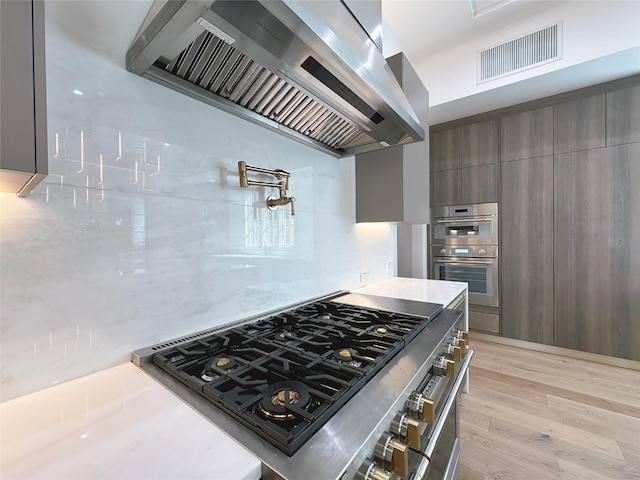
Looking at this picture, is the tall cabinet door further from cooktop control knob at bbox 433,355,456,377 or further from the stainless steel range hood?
cooktop control knob at bbox 433,355,456,377

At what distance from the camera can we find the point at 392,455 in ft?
1.74

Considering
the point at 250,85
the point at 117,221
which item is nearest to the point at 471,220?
the point at 250,85

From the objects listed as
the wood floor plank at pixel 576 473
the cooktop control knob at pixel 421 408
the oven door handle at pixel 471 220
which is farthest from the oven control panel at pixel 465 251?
the cooktop control knob at pixel 421 408

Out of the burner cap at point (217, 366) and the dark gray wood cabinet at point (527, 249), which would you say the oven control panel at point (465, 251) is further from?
the burner cap at point (217, 366)

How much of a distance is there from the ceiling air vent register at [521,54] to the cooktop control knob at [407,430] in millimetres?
2973

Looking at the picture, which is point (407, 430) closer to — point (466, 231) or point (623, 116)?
point (466, 231)

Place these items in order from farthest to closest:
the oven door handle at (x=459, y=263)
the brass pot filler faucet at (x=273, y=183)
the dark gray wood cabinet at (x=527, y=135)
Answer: the oven door handle at (x=459, y=263)
the dark gray wood cabinet at (x=527, y=135)
the brass pot filler faucet at (x=273, y=183)

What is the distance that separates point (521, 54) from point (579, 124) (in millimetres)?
931

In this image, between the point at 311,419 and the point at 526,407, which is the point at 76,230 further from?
the point at 526,407

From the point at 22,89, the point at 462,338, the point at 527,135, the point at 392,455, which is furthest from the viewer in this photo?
the point at 527,135

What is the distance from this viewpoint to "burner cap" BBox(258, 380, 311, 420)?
0.54 m

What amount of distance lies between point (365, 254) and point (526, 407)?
1570 millimetres

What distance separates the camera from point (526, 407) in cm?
194

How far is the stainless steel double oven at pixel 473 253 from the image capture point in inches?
121
